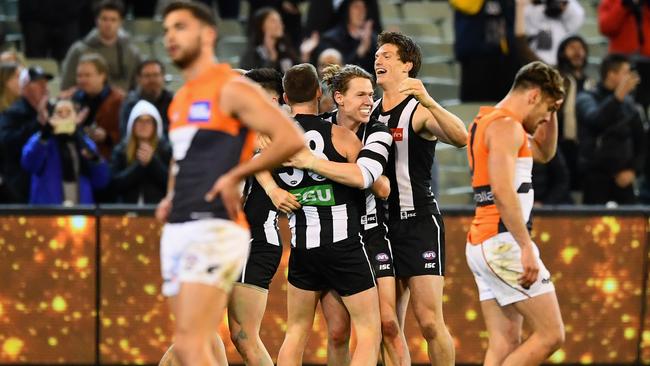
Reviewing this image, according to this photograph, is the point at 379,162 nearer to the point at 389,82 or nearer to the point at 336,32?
the point at 389,82

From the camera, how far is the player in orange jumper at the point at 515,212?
7.66 metres

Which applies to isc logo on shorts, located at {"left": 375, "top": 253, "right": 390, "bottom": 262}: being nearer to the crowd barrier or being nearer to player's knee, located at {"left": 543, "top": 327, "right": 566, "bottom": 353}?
player's knee, located at {"left": 543, "top": 327, "right": 566, "bottom": 353}

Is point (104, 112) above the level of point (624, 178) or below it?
above

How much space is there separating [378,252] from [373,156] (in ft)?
2.44

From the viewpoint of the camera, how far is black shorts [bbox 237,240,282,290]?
27.8 feet

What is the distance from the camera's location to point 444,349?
8.55 meters

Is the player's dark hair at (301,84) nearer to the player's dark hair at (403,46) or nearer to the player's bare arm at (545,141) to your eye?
the player's dark hair at (403,46)

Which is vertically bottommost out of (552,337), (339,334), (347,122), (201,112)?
(339,334)

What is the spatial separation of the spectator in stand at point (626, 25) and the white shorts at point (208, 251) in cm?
863

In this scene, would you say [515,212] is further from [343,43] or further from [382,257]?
[343,43]

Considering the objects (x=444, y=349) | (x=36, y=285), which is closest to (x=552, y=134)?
(x=444, y=349)

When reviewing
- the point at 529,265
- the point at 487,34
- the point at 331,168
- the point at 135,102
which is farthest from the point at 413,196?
the point at 487,34

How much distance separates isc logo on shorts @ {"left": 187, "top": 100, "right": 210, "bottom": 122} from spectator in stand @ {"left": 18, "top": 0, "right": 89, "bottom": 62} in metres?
8.18

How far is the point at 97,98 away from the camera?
12.3m
